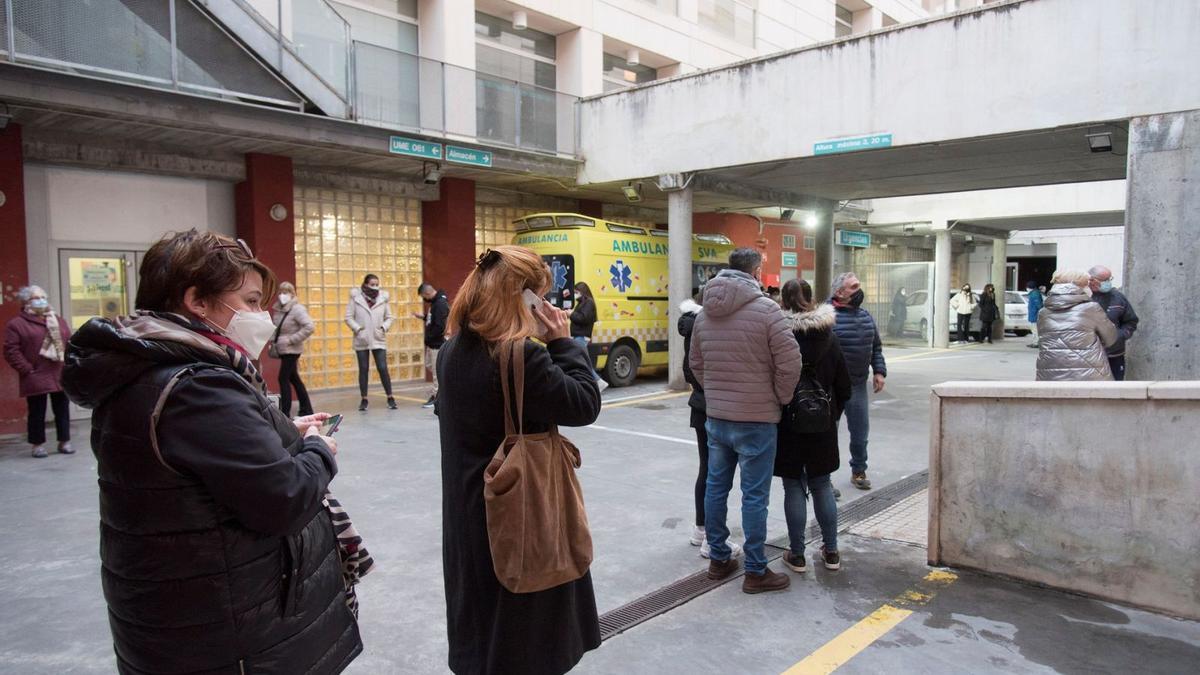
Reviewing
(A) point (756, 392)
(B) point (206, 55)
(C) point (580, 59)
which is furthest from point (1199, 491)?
(C) point (580, 59)

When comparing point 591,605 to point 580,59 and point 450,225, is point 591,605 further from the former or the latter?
point 580,59

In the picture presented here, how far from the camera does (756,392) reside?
12.6ft

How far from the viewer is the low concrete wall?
11.7ft

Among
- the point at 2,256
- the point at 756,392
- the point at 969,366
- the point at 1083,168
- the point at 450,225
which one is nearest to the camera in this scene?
the point at 756,392

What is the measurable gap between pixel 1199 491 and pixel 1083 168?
32.3ft

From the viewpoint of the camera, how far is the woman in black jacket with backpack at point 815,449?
4016mm

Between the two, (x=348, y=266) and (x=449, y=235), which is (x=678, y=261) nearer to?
(x=449, y=235)

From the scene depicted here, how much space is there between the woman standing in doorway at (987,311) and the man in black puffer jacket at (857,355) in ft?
57.6

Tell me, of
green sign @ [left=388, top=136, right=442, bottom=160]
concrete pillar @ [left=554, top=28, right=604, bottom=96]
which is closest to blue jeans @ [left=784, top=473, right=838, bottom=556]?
green sign @ [left=388, top=136, right=442, bottom=160]

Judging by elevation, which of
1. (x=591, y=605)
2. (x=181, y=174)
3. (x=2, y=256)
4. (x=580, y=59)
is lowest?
(x=591, y=605)

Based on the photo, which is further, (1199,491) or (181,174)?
(181,174)

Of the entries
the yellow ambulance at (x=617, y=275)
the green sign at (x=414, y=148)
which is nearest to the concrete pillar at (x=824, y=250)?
the yellow ambulance at (x=617, y=275)

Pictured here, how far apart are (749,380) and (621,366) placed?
8.14 metres

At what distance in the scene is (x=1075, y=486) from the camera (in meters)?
3.84
